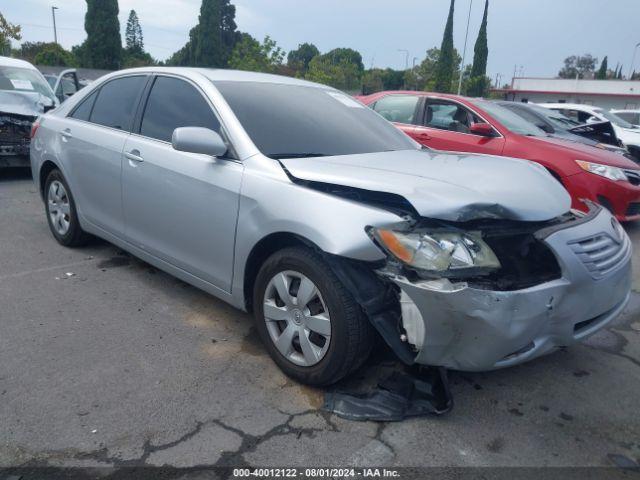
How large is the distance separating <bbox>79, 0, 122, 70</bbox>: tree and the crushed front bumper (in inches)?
2091

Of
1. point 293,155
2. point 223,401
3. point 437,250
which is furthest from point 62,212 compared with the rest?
point 437,250

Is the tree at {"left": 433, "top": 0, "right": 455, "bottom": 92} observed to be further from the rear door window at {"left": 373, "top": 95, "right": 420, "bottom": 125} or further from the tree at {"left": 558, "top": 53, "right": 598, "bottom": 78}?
the tree at {"left": 558, "top": 53, "right": 598, "bottom": 78}

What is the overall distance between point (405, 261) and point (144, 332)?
188 cm

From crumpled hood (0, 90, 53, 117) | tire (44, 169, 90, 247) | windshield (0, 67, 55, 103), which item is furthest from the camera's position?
windshield (0, 67, 55, 103)

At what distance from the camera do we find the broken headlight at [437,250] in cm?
233

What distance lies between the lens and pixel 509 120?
22.9 feet

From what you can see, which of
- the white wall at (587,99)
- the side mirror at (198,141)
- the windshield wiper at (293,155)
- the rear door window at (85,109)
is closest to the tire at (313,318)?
the windshield wiper at (293,155)

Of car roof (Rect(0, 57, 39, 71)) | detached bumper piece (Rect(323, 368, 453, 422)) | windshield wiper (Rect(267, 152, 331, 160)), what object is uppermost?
car roof (Rect(0, 57, 39, 71))

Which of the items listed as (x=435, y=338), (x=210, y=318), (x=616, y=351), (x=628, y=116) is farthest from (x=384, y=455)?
(x=628, y=116)

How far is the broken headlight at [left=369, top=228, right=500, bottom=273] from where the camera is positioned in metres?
2.33

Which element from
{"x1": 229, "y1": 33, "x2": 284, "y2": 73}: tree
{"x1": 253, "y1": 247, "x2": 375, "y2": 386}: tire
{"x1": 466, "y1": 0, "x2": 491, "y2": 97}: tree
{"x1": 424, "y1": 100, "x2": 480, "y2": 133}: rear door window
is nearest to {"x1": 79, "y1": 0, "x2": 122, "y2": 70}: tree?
{"x1": 229, "y1": 33, "x2": 284, "y2": 73}: tree

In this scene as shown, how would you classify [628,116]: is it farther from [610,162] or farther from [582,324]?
[582,324]

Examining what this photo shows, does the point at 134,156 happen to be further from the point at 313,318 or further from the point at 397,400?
the point at 397,400

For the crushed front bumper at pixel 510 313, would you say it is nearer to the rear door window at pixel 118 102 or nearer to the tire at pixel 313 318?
the tire at pixel 313 318
